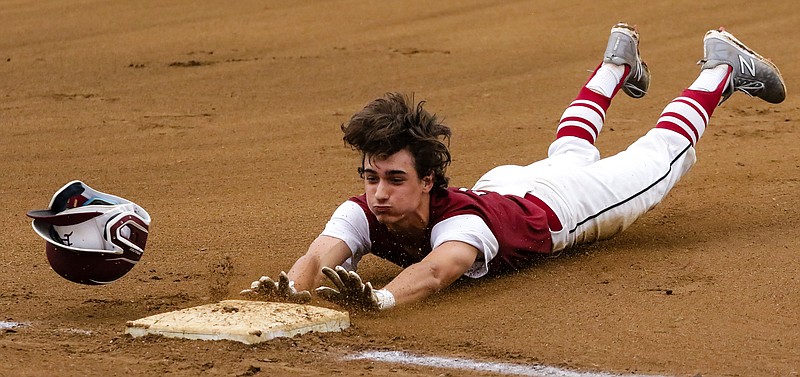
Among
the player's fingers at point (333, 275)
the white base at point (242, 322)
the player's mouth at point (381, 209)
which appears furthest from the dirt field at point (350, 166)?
the player's mouth at point (381, 209)

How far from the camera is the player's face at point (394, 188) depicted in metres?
4.87

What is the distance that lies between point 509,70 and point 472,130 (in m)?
1.61

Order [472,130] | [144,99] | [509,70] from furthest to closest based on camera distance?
1. [509,70]
2. [144,99]
3. [472,130]

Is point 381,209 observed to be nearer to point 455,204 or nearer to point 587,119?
point 455,204

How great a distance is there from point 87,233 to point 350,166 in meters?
3.23

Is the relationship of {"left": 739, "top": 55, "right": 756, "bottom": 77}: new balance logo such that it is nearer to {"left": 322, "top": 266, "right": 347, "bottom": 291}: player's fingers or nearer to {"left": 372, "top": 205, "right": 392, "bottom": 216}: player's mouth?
{"left": 372, "top": 205, "right": 392, "bottom": 216}: player's mouth

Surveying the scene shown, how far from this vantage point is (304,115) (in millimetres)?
8992

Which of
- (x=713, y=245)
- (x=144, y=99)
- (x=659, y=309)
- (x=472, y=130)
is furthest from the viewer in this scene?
(x=144, y=99)

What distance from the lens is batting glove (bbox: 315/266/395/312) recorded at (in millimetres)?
4484

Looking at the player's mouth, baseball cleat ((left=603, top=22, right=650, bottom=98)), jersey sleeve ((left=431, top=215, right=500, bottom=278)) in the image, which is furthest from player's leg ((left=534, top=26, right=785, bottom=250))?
the player's mouth

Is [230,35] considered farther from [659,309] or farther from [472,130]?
[659,309]

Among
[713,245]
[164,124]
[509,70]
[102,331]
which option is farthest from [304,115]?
[102,331]

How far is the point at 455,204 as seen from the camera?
16.7 feet

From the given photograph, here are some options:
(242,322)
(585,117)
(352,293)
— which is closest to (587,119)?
(585,117)
